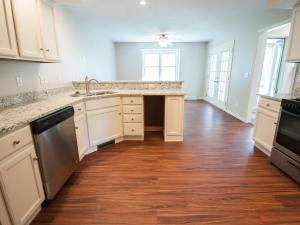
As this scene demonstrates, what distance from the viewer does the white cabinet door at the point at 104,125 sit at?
2627 mm

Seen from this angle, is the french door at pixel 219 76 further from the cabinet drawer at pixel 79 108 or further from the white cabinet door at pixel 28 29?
the white cabinet door at pixel 28 29

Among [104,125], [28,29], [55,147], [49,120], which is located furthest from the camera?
[104,125]

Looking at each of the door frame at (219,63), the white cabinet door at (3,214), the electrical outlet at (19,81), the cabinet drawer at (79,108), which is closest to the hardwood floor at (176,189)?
the white cabinet door at (3,214)

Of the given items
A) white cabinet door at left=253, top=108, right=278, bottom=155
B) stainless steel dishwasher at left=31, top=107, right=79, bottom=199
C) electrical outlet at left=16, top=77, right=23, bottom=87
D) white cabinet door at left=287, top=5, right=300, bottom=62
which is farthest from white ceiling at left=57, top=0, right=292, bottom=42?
white cabinet door at left=253, top=108, right=278, bottom=155

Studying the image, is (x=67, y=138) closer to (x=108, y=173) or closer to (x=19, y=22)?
(x=108, y=173)

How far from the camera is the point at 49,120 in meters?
1.54

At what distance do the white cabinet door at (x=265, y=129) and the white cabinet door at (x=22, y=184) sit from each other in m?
2.88

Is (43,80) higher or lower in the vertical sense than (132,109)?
higher

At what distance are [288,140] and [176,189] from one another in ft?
4.93

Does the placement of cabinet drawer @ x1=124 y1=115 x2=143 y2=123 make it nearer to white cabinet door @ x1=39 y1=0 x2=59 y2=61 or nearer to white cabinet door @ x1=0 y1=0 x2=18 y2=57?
white cabinet door @ x1=39 y1=0 x2=59 y2=61

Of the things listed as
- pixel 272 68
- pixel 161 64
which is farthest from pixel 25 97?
pixel 161 64

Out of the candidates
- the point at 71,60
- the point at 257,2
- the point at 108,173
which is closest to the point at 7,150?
the point at 108,173

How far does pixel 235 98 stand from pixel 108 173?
13.6ft

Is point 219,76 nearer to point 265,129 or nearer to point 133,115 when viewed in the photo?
point 265,129
